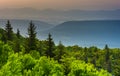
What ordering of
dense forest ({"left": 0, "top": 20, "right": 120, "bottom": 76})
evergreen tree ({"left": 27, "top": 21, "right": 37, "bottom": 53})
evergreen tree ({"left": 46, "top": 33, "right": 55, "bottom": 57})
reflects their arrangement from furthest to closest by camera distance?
1. evergreen tree ({"left": 27, "top": 21, "right": 37, "bottom": 53})
2. evergreen tree ({"left": 46, "top": 33, "right": 55, "bottom": 57})
3. dense forest ({"left": 0, "top": 20, "right": 120, "bottom": 76})

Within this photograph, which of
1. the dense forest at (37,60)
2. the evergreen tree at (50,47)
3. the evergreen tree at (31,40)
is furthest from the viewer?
the evergreen tree at (31,40)

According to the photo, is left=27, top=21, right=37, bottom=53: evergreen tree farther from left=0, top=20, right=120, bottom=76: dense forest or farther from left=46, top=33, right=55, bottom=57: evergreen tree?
left=46, top=33, right=55, bottom=57: evergreen tree

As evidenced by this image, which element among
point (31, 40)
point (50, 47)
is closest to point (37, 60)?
point (50, 47)

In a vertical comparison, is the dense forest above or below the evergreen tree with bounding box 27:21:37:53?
below

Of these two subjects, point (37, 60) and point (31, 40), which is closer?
point (37, 60)

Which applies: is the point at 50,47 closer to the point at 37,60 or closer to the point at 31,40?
the point at 31,40

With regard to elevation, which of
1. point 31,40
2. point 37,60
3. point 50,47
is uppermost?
point 31,40

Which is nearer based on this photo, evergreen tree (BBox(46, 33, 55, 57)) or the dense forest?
the dense forest

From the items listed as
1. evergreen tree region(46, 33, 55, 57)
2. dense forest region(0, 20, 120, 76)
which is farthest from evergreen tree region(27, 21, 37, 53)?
evergreen tree region(46, 33, 55, 57)

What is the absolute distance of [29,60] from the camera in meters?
60.8

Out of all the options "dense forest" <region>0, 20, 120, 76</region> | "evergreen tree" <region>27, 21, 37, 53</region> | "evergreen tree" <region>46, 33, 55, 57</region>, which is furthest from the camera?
"evergreen tree" <region>27, 21, 37, 53</region>

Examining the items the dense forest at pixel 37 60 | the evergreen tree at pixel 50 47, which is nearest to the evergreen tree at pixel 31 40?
the dense forest at pixel 37 60

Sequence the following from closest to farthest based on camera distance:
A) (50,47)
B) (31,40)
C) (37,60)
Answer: (37,60), (50,47), (31,40)

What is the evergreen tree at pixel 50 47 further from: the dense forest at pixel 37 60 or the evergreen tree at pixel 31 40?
the evergreen tree at pixel 31 40
